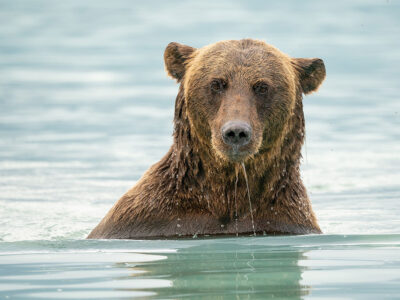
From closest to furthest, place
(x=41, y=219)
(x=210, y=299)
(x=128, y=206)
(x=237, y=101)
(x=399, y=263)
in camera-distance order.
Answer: (x=210, y=299)
(x=399, y=263)
(x=237, y=101)
(x=128, y=206)
(x=41, y=219)

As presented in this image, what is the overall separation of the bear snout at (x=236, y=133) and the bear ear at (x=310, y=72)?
1374 mm

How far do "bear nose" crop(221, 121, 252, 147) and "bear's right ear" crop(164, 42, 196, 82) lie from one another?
1317 mm

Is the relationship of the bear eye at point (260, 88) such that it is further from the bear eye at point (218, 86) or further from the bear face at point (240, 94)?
the bear eye at point (218, 86)

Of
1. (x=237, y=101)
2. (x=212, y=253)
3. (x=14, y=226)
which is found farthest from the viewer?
(x=14, y=226)

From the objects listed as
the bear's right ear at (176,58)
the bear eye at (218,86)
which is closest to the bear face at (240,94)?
the bear eye at (218,86)

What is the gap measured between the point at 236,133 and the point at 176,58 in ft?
4.94

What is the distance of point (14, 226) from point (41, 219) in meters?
0.86

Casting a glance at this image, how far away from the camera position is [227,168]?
877cm

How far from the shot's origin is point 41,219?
45.3 feet

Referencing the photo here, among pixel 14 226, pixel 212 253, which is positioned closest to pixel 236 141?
pixel 212 253

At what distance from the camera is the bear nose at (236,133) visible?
8094mm

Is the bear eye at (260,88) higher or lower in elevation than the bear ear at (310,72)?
lower

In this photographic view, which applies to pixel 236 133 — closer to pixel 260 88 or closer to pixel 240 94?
pixel 240 94

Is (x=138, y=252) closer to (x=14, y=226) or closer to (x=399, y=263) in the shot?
(x=399, y=263)
